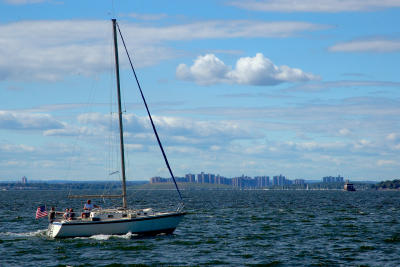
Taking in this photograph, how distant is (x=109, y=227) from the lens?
49875 mm

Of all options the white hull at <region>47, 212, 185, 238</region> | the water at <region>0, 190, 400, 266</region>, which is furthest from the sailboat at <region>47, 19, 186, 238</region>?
the water at <region>0, 190, 400, 266</region>

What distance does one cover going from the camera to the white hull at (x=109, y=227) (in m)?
49.3

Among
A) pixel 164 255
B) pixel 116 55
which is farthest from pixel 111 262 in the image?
pixel 116 55

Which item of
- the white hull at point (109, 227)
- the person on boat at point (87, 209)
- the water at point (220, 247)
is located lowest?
the water at point (220, 247)

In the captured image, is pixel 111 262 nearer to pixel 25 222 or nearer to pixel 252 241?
pixel 252 241

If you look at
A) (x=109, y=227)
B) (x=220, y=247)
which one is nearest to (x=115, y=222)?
(x=109, y=227)

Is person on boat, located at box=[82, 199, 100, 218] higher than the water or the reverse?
higher

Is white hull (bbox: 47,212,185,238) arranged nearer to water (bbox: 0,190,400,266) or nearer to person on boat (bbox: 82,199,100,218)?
water (bbox: 0,190,400,266)

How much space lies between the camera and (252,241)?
169 feet

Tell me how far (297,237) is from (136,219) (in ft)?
49.4

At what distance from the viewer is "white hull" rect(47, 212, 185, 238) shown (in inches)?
1940

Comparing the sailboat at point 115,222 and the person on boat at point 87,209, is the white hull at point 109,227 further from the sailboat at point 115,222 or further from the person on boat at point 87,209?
the person on boat at point 87,209

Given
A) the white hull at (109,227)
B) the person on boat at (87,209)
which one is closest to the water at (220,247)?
the white hull at (109,227)

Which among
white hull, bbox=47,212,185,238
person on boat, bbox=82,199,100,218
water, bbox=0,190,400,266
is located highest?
person on boat, bbox=82,199,100,218
